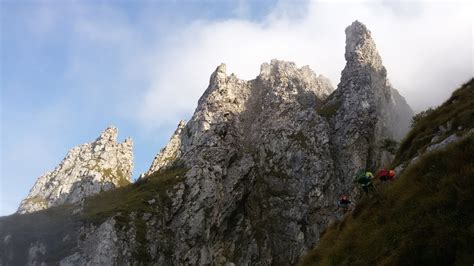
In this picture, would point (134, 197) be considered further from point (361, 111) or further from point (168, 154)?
point (361, 111)

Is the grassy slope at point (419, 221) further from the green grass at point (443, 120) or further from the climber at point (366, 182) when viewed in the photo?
the green grass at point (443, 120)

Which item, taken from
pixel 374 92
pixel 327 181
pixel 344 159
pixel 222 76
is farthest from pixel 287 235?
pixel 222 76

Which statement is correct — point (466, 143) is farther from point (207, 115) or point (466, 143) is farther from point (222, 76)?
point (222, 76)

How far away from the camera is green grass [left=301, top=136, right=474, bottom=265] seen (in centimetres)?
1698

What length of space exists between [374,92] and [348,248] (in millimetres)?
138352

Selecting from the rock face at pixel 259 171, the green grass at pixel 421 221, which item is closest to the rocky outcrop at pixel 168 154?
the rock face at pixel 259 171

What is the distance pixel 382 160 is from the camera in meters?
134

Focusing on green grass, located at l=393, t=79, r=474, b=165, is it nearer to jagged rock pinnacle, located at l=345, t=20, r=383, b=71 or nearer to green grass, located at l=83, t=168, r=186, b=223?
green grass, located at l=83, t=168, r=186, b=223

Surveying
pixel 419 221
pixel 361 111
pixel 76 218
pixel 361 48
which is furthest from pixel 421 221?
pixel 361 48

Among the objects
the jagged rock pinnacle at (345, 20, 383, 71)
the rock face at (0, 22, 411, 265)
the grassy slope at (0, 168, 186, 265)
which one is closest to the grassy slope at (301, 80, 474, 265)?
the rock face at (0, 22, 411, 265)

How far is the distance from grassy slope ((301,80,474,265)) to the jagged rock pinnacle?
142201mm

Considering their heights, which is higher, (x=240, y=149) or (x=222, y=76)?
(x=222, y=76)

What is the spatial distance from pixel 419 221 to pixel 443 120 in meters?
15.6

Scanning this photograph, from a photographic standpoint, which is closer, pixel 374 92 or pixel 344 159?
pixel 344 159
